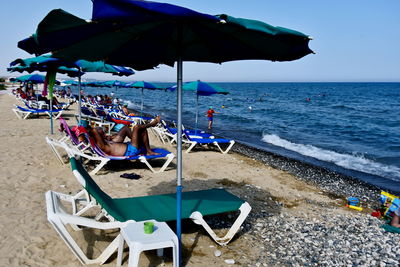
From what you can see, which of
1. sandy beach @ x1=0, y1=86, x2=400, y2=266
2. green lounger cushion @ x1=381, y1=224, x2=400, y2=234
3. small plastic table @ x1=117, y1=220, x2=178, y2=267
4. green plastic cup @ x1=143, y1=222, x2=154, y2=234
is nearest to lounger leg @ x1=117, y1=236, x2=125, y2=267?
small plastic table @ x1=117, y1=220, x2=178, y2=267

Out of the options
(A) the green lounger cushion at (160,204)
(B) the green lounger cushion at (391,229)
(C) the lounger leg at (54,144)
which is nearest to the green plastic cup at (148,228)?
(A) the green lounger cushion at (160,204)

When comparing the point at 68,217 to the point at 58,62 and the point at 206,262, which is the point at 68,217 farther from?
the point at 58,62

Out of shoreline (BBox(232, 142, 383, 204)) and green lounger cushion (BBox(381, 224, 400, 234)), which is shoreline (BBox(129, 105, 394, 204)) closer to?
shoreline (BBox(232, 142, 383, 204))

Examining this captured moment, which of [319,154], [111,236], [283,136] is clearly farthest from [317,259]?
[283,136]

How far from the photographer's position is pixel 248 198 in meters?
6.00

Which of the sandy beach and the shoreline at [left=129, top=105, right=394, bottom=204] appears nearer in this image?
the sandy beach

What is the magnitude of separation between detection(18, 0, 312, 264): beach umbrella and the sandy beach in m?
1.16

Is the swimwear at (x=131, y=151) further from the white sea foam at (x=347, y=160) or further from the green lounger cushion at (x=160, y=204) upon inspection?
the white sea foam at (x=347, y=160)

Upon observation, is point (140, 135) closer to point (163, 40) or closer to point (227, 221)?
point (227, 221)

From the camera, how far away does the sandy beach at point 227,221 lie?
11.9 ft

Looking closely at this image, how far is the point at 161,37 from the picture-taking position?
10.8ft

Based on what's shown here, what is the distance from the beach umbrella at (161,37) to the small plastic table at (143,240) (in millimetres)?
259

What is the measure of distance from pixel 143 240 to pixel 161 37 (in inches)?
83.7

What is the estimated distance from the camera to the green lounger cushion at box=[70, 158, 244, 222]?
3.48 metres
